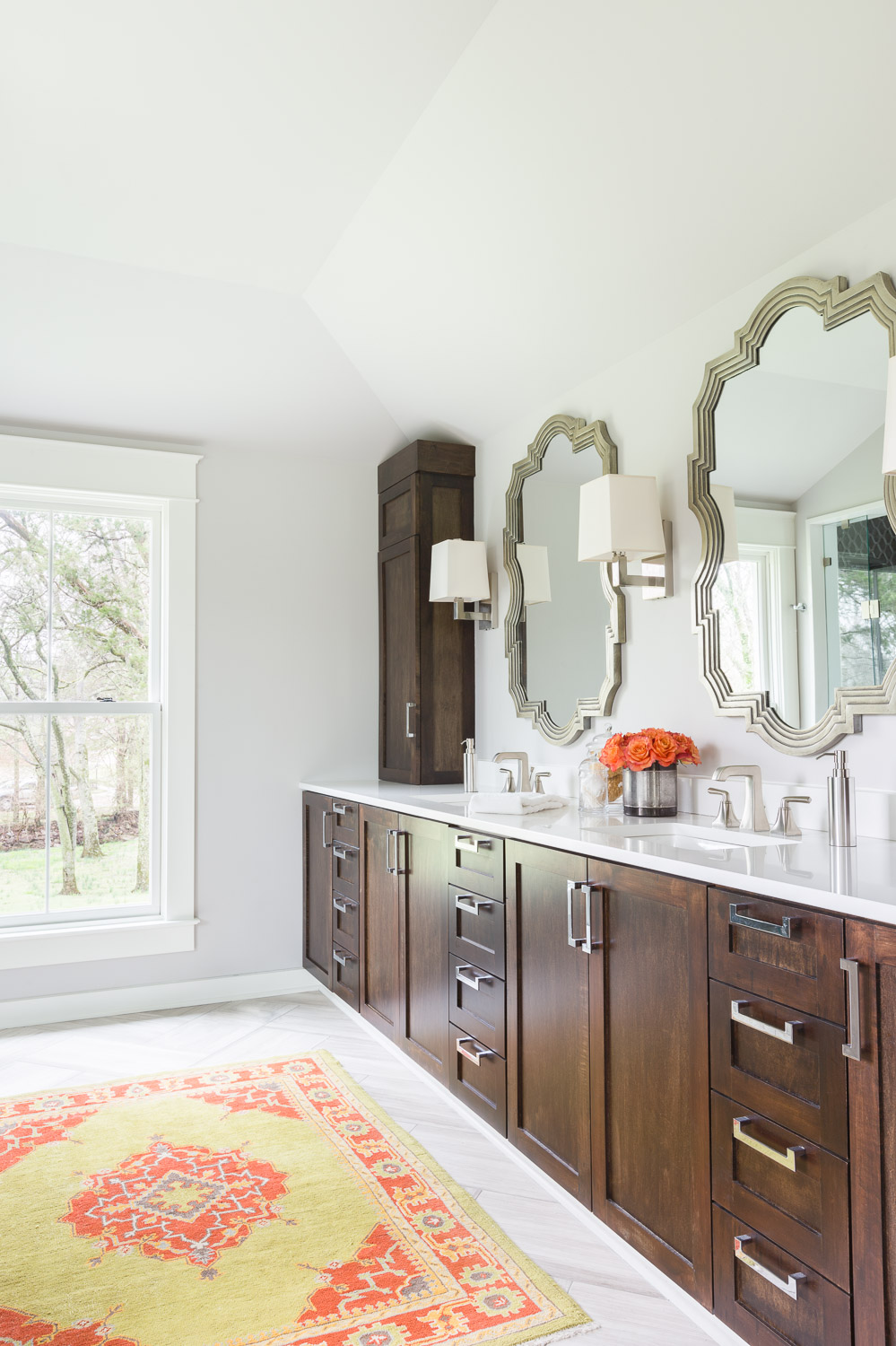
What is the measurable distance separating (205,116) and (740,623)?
1.95m

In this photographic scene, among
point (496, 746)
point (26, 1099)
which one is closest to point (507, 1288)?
point (26, 1099)

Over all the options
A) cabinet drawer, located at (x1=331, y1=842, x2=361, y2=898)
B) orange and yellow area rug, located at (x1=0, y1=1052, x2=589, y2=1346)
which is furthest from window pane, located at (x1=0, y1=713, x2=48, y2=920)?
cabinet drawer, located at (x1=331, y1=842, x2=361, y2=898)

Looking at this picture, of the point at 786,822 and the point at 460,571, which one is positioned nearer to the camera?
the point at 786,822

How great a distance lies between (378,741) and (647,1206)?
8.77ft

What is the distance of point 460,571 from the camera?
368cm

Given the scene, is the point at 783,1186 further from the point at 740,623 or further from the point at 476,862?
the point at 740,623

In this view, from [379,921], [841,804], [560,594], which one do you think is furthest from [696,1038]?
[560,594]

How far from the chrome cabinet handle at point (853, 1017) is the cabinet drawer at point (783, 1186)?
0.18 meters

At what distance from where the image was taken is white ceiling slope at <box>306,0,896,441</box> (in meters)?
1.90

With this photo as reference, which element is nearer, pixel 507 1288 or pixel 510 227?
pixel 507 1288

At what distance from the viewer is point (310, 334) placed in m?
3.62

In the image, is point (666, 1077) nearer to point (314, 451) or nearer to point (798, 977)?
point (798, 977)

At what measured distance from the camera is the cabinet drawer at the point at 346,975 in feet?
11.6

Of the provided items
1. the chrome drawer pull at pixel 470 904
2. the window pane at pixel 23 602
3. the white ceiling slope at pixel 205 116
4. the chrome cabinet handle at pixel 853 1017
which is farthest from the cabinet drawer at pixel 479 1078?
the white ceiling slope at pixel 205 116
